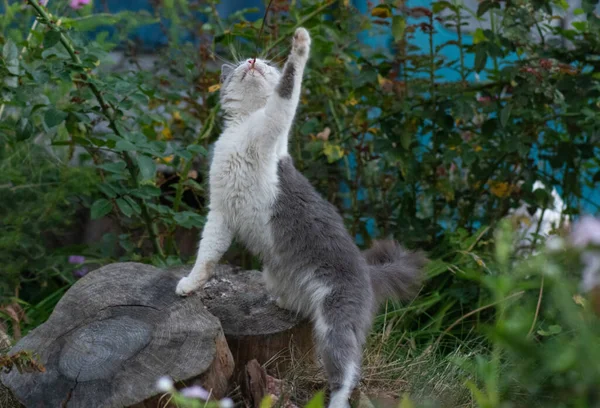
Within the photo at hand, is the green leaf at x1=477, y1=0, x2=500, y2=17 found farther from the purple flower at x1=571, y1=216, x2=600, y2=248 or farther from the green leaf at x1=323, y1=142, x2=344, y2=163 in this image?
the purple flower at x1=571, y1=216, x2=600, y2=248

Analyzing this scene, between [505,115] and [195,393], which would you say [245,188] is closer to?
[195,393]

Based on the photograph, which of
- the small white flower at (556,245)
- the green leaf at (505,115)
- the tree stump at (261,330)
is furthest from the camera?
the green leaf at (505,115)

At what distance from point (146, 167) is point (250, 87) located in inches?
22.3

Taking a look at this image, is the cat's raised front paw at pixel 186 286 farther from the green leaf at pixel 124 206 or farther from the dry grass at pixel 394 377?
the green leaf at pixel 124 206

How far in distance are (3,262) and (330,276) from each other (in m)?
2.06

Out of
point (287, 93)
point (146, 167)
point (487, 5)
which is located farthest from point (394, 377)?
point (487, 5)

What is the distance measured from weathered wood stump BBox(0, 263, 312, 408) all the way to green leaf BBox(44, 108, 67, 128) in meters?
0.71

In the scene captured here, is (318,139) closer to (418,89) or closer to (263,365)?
(418,89)

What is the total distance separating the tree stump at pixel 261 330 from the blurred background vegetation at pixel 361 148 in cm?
31

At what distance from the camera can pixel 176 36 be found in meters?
4.80

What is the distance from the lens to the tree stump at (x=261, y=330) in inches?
110

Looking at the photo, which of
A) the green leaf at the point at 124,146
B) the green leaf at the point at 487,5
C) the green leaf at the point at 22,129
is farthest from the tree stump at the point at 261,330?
the green leaf at the point at 487,5

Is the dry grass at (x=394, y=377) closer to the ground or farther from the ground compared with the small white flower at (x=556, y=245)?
closer to the ground

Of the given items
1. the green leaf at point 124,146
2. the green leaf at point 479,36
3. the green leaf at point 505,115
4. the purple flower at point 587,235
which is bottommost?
the green leaf at point 505,115
